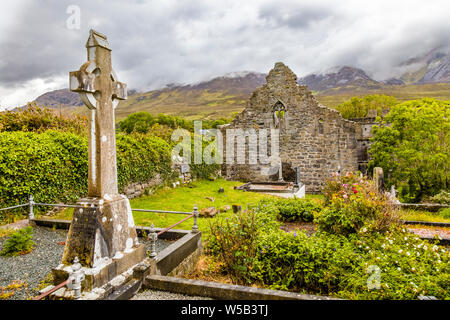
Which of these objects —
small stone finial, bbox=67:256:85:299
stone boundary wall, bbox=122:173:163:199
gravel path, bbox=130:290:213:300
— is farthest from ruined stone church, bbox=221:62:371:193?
small stone finial, bbox=67:256:85:299

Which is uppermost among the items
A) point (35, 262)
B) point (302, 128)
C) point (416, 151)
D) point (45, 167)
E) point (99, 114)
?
point (302, 128)

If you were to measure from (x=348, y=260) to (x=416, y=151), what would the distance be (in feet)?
51.0

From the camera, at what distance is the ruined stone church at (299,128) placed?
1791 centimetres

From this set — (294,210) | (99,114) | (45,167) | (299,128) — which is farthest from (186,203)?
(299,128)

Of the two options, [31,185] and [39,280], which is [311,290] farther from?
[31,185]

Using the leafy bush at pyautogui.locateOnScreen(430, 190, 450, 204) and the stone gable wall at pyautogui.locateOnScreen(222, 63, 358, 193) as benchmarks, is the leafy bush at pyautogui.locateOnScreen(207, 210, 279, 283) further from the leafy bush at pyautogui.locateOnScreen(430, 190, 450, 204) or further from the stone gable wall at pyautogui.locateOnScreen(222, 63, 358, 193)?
the leafy bush at pyautogui.locateOnScreen(430, 190, 450, 204)

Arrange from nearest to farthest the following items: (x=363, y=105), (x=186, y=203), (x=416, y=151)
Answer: (x=186, y=203) < (x=416, y=151) < (x=363, y=105)

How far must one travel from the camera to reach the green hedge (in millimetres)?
7230

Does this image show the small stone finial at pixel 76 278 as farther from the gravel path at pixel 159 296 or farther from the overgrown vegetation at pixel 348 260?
the overgrown vegetation at pixel 348 260

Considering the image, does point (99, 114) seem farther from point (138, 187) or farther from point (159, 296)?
point (138, 187)

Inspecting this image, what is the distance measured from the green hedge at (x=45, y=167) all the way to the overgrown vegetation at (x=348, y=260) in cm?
556

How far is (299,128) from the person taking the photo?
18203 mm

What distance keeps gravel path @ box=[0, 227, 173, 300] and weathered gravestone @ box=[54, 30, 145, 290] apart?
153 cm
